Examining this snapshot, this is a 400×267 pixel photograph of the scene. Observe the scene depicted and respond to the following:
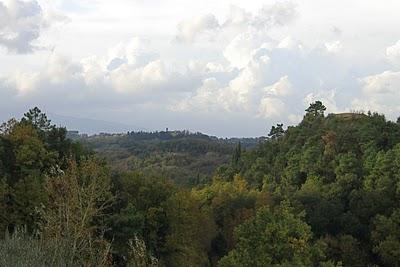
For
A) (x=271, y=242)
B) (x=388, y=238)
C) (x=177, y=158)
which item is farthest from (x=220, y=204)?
(x=177, y=158)

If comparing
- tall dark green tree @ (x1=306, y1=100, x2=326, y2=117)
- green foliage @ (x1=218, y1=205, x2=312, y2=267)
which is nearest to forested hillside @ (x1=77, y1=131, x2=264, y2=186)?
tall dark green tree @ (x1=306, y1=100, x2=326, y2=117)

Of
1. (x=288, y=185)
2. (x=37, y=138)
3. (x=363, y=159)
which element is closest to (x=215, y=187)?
(x=288, y=185)

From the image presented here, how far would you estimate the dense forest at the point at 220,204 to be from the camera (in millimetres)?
19673

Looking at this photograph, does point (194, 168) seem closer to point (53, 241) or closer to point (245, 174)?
point (245, 174)

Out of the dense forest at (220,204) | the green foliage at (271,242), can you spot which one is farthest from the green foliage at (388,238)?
the green foliage at (271,242)

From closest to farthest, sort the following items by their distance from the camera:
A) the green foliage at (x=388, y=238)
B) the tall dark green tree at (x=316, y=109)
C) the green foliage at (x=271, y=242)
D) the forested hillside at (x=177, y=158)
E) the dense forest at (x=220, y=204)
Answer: the dense forest at (x=220, y=204) < the green foliage at (x=271, y=242) < the green foliage at (x=388, y=238) < the tall dark green tree at (x=316, y=109) < the forested hillside at (x=177, y=158)

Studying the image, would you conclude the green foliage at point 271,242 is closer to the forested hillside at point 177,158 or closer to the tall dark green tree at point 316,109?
the tall dark green tree at point 316,109

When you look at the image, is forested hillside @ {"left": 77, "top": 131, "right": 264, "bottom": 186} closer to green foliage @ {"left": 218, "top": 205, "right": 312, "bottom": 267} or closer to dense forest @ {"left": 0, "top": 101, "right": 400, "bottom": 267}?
dense forest @ {"left": 0, "top": 101, "right": 400, "bottom": 267}

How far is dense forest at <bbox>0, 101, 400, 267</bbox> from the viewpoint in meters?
19.7

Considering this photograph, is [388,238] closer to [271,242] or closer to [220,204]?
[220,204]

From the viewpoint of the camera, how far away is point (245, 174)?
75.8 m

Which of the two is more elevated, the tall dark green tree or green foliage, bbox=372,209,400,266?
the tall dark green tree

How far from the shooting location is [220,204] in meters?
52.1

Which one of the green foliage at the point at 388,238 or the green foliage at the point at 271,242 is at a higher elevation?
the green foliage at the point at 271,242
